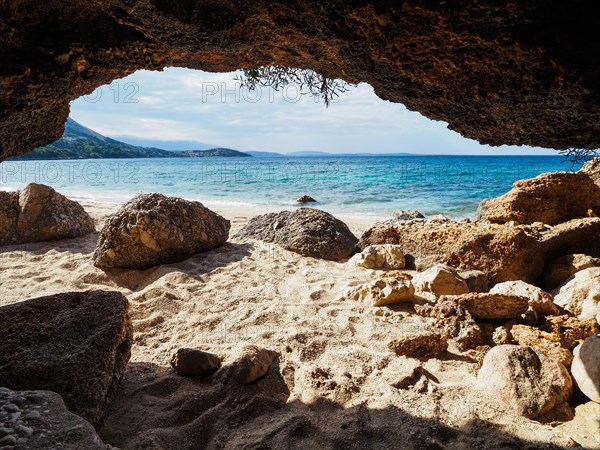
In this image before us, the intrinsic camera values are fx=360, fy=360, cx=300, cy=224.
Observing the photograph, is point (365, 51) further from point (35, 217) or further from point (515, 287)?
point (35, 217)

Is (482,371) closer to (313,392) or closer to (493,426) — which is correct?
(493,426)

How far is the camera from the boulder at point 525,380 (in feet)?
7.50

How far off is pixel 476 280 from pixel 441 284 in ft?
1.74

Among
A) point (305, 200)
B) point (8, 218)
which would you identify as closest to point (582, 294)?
point (8, 218)

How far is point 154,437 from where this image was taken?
2.11m

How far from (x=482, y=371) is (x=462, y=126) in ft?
5.73

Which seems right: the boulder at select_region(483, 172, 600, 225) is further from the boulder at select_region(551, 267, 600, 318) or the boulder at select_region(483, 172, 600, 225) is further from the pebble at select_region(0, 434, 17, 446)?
the pebble at select_region(0, 434, 17, 446)

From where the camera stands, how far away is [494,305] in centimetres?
340

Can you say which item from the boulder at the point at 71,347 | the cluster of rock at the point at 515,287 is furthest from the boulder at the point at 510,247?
the boulder at the point at 71,347

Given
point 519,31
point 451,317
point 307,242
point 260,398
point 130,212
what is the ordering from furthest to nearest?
point 307,242 → point 130,212 → point 451,317 → point 260,398 → point 519,31

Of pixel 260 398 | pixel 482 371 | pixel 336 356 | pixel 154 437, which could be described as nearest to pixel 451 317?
pixel 482 371

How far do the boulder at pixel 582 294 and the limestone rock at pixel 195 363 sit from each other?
3.35m

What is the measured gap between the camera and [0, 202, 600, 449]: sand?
2121 millimetres

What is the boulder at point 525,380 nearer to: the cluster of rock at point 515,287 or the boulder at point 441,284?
the cluster of rock at point 515,287
